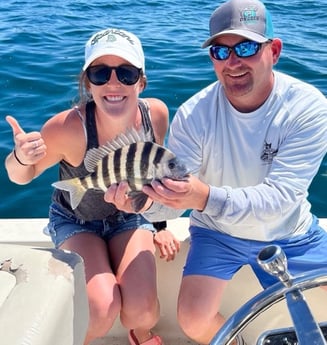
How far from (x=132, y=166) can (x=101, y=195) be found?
59cm

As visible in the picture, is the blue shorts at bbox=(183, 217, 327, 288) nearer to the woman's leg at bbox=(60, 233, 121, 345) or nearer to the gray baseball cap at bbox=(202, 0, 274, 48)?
the woman's leg at bbox=(60, 233, 121, 345)

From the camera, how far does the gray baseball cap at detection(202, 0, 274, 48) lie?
2324 mm

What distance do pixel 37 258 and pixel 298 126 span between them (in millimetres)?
1233

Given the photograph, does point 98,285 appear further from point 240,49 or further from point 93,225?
point 240,49

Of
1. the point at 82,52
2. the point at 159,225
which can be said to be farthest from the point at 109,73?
the point at 82,52

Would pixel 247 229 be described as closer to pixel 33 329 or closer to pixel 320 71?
pixel 33 329

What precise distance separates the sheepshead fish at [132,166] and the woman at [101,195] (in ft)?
0.77

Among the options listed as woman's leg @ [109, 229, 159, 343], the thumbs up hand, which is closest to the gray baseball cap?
the thumbs up hand

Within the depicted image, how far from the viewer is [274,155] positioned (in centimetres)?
242

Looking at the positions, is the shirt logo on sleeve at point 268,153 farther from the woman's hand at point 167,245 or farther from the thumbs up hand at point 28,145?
the thumbs up hand at point 28,145

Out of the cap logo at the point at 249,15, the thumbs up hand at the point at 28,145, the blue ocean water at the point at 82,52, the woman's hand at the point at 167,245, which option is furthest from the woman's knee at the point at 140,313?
the blue ocean water at the point at 82,52

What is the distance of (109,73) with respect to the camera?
2.49 metres

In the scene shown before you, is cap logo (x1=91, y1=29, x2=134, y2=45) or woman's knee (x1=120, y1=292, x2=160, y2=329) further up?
cap logo (x1=91, y1=29, x2=134, y2=45)

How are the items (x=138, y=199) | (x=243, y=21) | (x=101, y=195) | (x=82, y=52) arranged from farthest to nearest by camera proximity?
1. (x=82, y=52)
2. (x=101, y=195)
3. (x=243, y=21)
4. (x=138, y=199)
